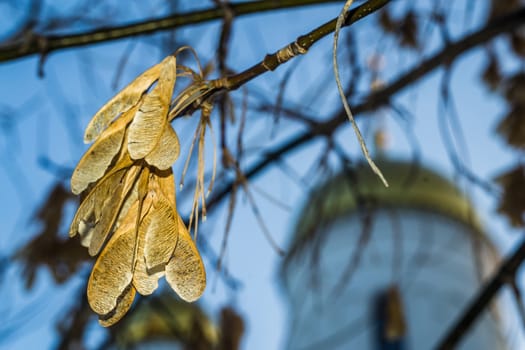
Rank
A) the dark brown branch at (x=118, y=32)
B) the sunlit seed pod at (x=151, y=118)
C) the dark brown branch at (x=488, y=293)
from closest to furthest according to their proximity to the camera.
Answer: the sunlit seed pod at (x=151, y=118) → the dark brown branch at (x=118, y=32) → the dark brown branch at (x=488, y=293)

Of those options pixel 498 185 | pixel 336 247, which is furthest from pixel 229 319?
pixel 336 247

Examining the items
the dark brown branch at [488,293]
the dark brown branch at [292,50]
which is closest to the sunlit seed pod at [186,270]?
the dark brown branch at [292,50]

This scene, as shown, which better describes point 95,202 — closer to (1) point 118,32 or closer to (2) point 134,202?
(2) point 134,202

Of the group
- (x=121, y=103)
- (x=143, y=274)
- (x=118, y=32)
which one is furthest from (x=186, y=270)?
(x=118, y=32)

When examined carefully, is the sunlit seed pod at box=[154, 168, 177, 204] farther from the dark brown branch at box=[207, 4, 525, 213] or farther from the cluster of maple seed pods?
the dark brown branch at box=[207, 4, 525, 213]

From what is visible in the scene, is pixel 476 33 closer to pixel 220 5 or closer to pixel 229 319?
pixel 220 5

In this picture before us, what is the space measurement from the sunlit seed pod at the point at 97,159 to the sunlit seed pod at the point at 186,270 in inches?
2.8

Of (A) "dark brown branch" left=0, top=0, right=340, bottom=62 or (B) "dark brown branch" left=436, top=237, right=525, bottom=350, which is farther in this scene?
(B) "dark brown branch" left=436, top=237, right=525, bottom=350

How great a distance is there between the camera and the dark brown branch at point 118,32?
36.9 inches

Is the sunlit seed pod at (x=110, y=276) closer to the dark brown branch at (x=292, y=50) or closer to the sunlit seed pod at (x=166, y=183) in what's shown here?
the sunlit seed pod at (x=166, y=183)

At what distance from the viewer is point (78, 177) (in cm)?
55

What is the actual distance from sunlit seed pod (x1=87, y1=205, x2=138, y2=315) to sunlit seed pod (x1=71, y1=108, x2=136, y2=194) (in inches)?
2.0

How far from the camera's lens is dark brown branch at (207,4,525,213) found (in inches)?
56.1

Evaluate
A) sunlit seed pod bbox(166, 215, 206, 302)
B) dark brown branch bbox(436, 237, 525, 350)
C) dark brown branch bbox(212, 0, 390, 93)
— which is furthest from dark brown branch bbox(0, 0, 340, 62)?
dark brown branch bbox(436, 237, 525, 350)
